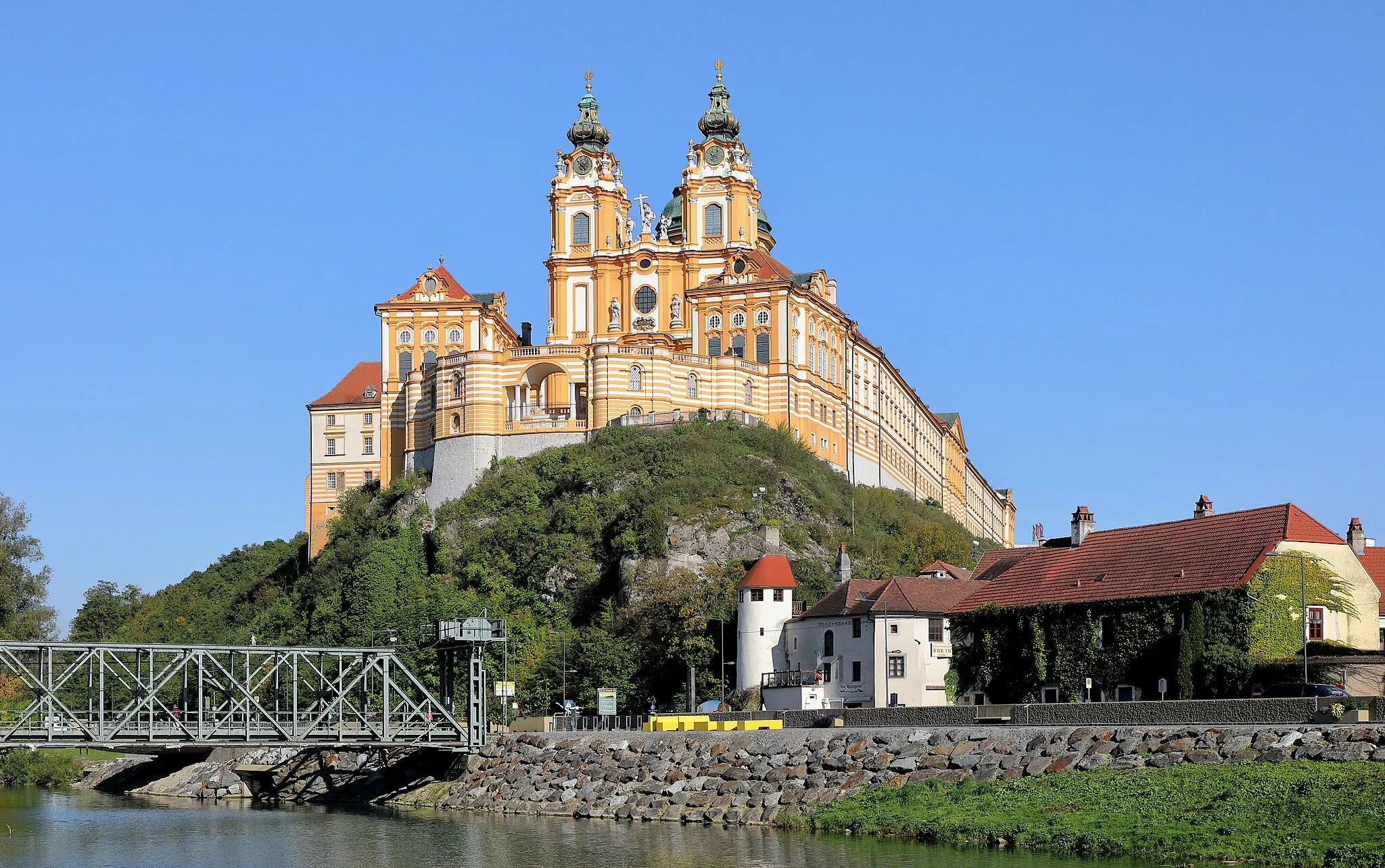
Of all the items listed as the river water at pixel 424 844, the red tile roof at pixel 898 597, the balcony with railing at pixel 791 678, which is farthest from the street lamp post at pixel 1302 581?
the balcony with railing at pixel 791 678

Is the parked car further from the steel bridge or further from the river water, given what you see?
the steel bridge

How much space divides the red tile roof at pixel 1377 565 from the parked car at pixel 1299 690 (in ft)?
37.8

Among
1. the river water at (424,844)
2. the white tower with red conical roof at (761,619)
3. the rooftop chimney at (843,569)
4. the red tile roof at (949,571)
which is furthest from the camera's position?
the rooftop chimney at (843,569)

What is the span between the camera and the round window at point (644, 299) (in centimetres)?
12362

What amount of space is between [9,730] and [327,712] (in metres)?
11.2

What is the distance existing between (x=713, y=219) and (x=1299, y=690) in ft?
257

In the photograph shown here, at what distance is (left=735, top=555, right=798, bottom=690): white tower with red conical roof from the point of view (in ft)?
259

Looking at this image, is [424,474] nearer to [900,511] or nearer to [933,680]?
[900,511]

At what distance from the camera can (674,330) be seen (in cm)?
12181

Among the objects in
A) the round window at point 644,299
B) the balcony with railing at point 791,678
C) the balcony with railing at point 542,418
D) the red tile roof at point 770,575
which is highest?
the round window at point 644,299

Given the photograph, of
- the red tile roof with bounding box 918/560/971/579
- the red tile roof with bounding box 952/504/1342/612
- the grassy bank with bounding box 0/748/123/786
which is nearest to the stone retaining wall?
the red tile roof with bounding box 952/504/1342/612

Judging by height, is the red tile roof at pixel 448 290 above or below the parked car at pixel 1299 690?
above

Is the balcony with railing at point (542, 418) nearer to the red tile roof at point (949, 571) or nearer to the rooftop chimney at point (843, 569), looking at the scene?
the rooftop chimney at point (843, 569)

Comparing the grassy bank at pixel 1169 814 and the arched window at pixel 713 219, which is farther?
the arched window at pixel 713 219
